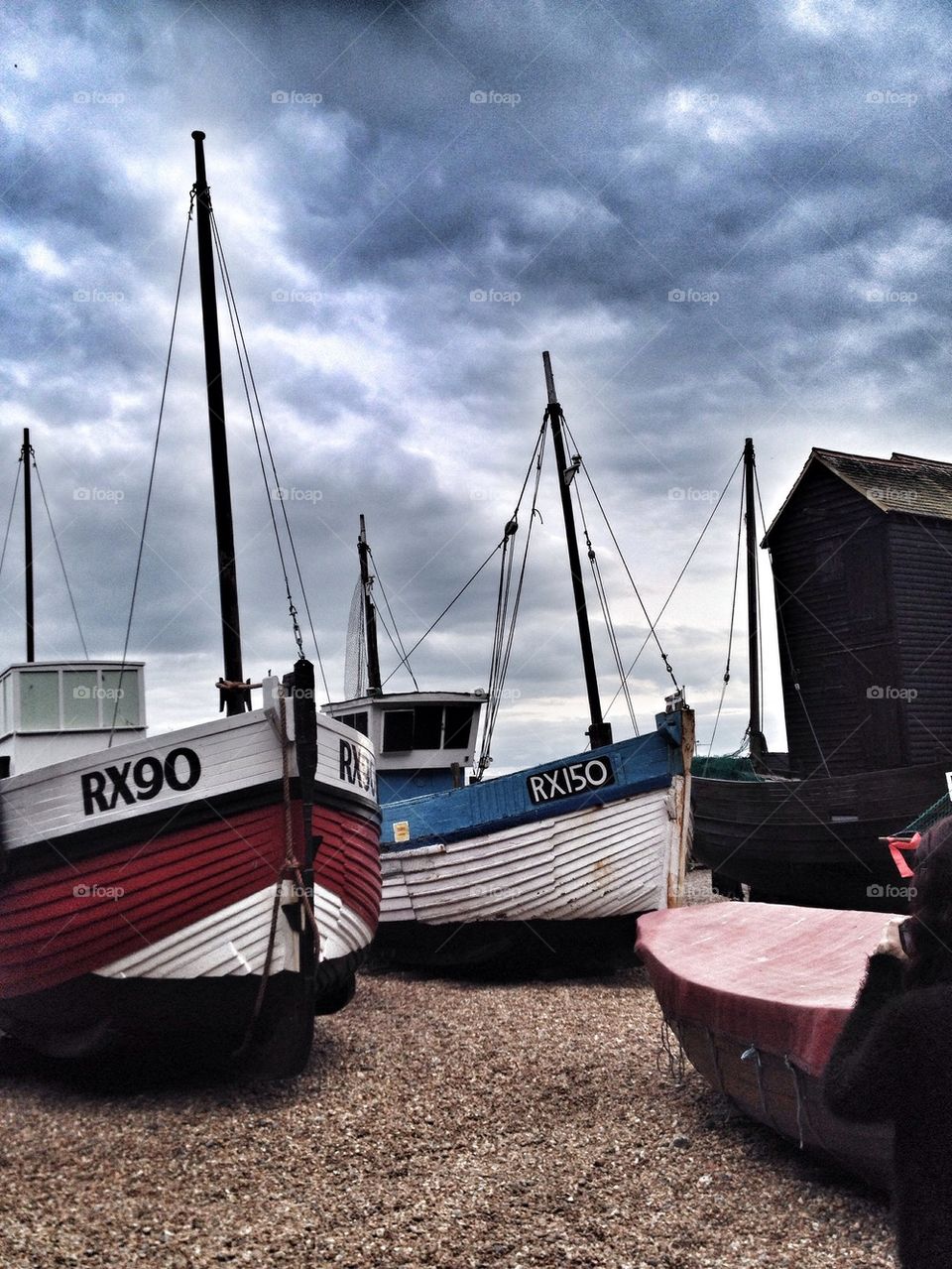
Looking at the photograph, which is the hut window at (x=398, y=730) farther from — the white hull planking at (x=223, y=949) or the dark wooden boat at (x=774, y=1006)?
the dark wooden boat at (x=774, y=1006)

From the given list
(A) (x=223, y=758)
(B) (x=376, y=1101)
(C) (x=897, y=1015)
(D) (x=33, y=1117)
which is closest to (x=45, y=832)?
(A) (x=223, y=758)

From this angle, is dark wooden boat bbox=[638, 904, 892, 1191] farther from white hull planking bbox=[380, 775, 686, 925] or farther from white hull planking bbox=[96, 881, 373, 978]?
white hull planking bbox=[380, 775, 686, 925]

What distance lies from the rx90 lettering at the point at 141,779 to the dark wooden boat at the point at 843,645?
11.4 metres

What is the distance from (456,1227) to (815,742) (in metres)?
20.3

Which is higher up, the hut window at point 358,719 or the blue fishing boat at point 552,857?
the hut window at point 358,719

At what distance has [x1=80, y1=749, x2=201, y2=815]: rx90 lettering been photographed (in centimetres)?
782

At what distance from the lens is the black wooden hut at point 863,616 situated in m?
22.2

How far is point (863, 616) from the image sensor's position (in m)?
22.9

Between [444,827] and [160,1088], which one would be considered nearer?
[160,1088]

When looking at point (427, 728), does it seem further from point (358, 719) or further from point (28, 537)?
point (28, 537)

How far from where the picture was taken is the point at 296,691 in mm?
8109

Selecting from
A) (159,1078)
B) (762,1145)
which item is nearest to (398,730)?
(159,1078)

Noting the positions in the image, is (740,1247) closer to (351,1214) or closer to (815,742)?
(351,1214)

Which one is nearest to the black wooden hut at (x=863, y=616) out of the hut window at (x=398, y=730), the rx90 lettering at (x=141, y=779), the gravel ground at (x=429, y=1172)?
the hut window at (x=398, y=730)
